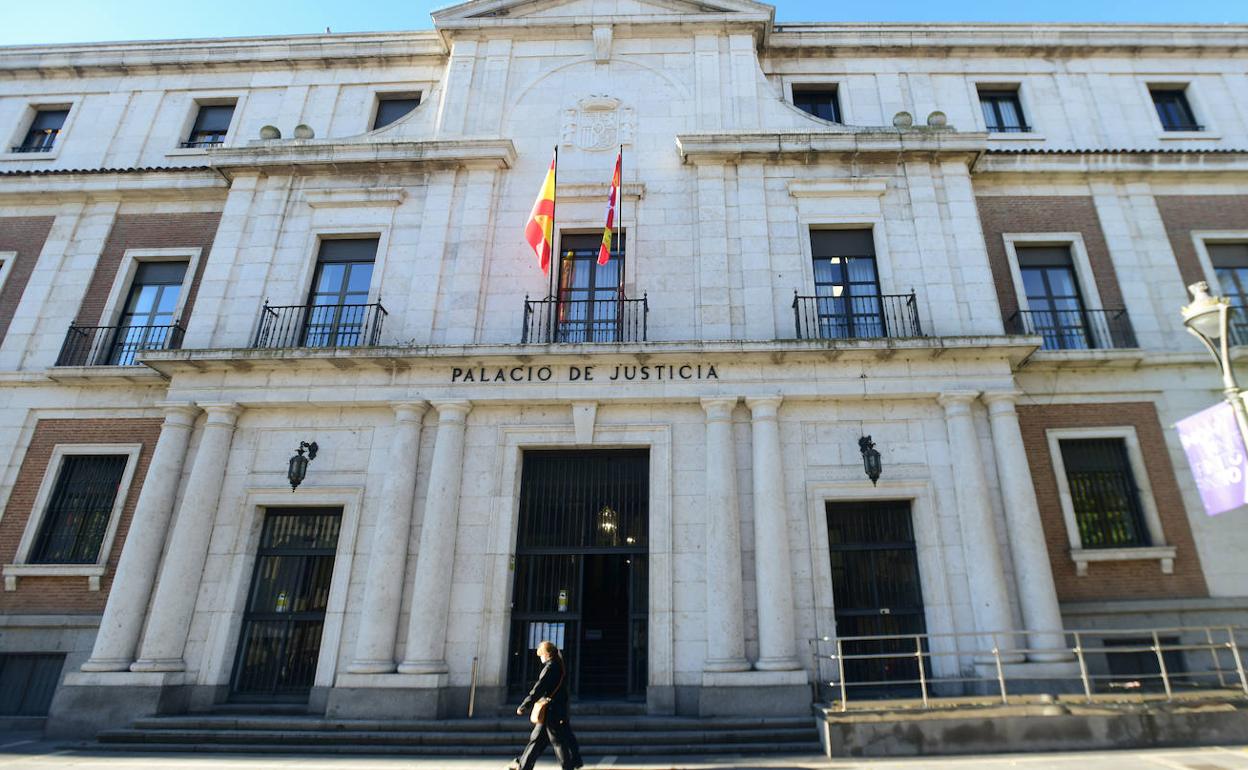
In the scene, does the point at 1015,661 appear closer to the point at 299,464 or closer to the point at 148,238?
the point at 299,464

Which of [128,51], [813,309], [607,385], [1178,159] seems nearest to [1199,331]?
[813,309]

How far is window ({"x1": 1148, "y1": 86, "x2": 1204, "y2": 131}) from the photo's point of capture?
15898 millimetres

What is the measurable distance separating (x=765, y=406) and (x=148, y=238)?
14.4m

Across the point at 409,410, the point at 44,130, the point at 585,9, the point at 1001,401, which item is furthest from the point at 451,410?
the point at 44,130

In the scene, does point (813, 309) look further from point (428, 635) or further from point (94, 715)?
point (94, 715)

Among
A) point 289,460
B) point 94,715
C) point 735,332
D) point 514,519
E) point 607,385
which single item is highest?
point 735,332

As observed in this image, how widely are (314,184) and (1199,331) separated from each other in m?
15.2

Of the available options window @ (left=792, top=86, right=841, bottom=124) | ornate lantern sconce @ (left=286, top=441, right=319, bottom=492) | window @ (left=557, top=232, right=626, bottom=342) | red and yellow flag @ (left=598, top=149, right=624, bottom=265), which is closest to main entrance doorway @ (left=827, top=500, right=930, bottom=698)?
window @ (left=557, top=232, right=626, bottom=342)

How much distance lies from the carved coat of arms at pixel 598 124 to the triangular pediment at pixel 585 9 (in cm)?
249

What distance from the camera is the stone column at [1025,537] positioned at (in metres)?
9.98

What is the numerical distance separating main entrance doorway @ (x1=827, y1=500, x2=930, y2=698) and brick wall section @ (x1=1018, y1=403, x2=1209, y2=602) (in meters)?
3.02

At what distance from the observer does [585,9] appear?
15641 mm

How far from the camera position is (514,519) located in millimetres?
11336

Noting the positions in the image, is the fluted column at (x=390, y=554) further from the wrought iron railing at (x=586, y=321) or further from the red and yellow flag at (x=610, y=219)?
the red and yellow flag at (x=610, y=219)
